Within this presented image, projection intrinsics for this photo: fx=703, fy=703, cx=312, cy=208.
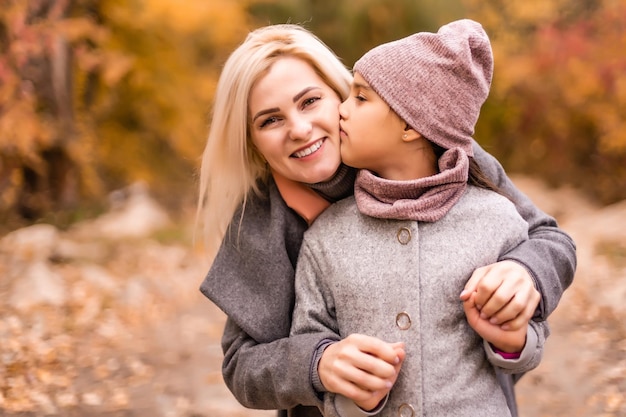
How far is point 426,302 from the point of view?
149 cm

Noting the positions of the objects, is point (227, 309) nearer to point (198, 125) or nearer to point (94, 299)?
point (94, 299)

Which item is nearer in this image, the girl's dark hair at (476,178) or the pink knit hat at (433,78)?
the pink knit hat at (433,78)

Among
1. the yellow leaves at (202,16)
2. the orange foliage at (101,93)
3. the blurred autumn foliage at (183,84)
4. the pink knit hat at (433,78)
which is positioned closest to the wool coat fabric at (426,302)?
the pink knit hat at (433,78)

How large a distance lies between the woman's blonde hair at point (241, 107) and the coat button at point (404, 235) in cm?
45

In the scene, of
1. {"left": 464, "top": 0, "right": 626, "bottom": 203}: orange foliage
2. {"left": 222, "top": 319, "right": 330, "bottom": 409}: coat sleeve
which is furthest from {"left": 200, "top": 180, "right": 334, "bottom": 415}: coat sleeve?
{"left": 464, "top": 0, "right": 626, "bottom": 203}: orange foliage

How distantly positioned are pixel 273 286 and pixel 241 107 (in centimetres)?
44

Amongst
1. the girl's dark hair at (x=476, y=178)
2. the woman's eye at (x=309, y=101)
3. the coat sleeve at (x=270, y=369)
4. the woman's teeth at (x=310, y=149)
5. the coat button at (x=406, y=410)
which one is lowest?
the coat button at (x=406, y=410)

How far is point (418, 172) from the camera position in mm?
1605

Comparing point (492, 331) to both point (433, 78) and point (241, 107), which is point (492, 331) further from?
point (241, 107)

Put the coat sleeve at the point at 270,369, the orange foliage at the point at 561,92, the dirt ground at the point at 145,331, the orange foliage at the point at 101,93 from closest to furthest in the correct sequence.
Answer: the coat sleeve at the point at 270,369
the dirt ground at the point at 145,331
the orange foliage at the point at 101,93
the orange foliage at the point at 561,92

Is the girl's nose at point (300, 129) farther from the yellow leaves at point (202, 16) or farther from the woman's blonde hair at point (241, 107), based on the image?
the yellow leaves at point (202, 16)

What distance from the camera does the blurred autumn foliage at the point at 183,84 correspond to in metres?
5.84

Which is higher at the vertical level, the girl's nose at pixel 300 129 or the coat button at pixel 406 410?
the girl's nose at pixel 300 129

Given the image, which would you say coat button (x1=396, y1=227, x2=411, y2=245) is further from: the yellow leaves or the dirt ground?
the yellow leaves
